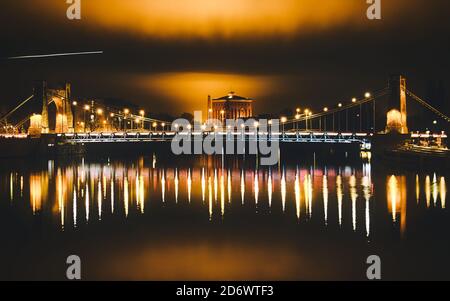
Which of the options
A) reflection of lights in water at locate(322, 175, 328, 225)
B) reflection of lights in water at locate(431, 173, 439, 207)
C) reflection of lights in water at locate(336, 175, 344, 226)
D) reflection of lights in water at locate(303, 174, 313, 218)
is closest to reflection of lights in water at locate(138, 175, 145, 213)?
reflection of lights in water at locate(303, 174, 313, 218)

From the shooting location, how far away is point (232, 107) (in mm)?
109688

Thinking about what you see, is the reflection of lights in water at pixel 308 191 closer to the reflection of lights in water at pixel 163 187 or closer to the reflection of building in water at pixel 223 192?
the reflection of building in water at pixel 223 192

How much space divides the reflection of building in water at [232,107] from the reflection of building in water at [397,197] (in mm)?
75686

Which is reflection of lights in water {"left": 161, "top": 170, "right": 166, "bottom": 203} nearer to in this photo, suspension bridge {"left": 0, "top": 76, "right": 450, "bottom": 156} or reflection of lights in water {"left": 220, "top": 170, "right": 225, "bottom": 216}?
reflection of lights in water {"left": 220, "top": 170, "right": 225, "bottom": 216}

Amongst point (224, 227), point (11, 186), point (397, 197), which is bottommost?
point (224, 227)

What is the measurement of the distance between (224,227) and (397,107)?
30.5 m

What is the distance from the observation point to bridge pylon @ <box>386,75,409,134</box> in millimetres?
47375

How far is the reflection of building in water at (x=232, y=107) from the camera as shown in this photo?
109188mm

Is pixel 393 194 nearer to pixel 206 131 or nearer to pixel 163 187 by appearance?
pixel 163 187

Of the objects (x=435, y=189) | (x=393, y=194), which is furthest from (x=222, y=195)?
(x=435, y=189)

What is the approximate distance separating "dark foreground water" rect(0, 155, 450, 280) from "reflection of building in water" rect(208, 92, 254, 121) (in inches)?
2934

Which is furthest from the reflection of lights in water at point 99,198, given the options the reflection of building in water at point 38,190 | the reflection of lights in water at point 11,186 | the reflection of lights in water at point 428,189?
the reflection of lights in water at point 428,189
